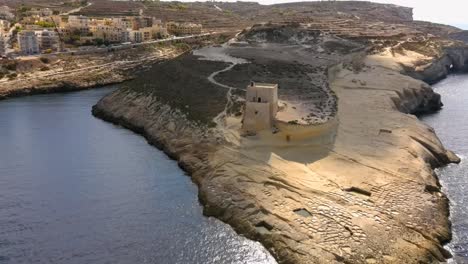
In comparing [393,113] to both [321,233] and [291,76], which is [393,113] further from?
[321,233]

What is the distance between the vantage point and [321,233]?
106 ft

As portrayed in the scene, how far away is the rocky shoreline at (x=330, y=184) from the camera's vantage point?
31719 mm

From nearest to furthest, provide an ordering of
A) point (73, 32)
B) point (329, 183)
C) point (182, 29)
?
point (329, 183)
point (73, 32)
point (182, 29)

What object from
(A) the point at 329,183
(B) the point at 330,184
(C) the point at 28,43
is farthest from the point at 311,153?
(C) the point at 28,43

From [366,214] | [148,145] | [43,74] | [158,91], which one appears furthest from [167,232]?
[43,74]

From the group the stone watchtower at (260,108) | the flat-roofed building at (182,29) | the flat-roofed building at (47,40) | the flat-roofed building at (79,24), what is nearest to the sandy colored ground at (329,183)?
the stone watchtower at (260,108)

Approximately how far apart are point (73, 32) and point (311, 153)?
Result: 81.9 m

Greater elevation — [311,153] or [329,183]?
[311,153]

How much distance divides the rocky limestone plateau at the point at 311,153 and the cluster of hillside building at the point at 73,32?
1329 inches

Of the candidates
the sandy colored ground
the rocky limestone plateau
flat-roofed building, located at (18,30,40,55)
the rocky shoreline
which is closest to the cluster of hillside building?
flat-roofed building, located at (18,30,40,55)

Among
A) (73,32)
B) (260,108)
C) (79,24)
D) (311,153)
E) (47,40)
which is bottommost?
(47,40)

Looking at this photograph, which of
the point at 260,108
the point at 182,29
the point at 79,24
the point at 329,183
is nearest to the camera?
the point at 329,183

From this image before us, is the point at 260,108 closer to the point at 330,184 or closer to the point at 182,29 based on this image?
the point at 330,184

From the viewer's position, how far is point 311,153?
143 feet
